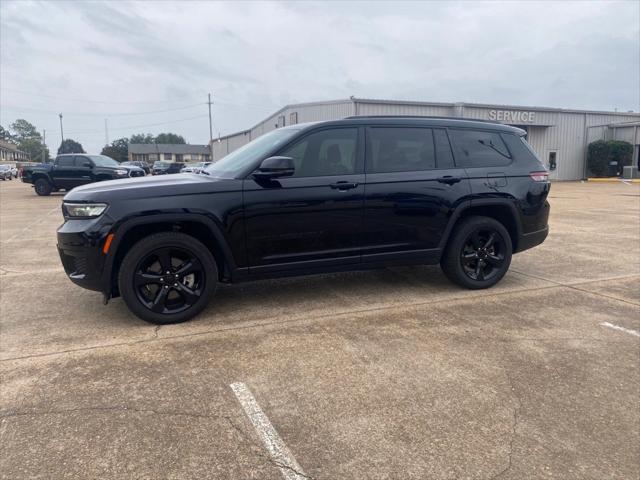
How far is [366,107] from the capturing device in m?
25.8

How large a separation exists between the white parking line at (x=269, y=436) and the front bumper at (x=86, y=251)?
1670 mm

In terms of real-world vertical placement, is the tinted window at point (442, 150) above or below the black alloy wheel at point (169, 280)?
above

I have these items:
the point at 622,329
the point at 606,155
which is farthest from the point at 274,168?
the point at 606,155

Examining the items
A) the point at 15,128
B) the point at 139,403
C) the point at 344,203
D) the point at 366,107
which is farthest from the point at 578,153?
the point at 15,128

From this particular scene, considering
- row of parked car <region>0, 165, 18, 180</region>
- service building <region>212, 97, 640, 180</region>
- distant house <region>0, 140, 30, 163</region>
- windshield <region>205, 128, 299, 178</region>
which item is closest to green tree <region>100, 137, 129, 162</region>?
distant house <region>0, 140, 30, 163</region>

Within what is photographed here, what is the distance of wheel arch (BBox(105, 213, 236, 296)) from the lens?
13.1 feet

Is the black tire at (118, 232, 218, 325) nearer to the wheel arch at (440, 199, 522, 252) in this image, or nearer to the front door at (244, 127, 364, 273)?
Result: the front door at (244, 127, 364, 273)

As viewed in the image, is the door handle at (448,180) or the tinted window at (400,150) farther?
the door handle at (448,180)

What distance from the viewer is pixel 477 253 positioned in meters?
5.36

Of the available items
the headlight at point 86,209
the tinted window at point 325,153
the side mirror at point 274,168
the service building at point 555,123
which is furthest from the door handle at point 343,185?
the service building at point 555,123

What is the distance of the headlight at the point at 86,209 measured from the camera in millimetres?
3988

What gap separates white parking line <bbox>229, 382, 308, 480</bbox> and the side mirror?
1.85 metres

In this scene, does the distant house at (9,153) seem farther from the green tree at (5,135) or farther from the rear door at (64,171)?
the rear door at (64,171)

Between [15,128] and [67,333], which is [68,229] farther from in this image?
[15,128]
